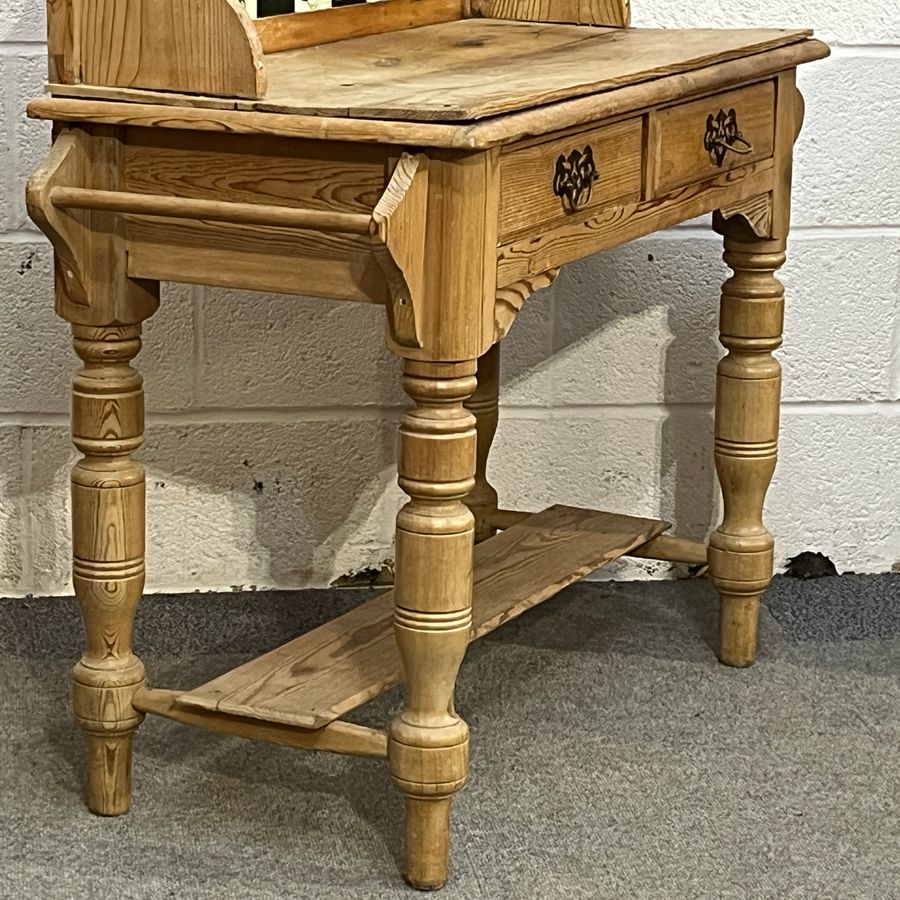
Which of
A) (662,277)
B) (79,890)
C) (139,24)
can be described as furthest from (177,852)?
(662,277)

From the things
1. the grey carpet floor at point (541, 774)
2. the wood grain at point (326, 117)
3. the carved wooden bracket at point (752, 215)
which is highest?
the wood grain at point (326, 117)

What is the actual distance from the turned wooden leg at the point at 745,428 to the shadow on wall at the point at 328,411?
32cm

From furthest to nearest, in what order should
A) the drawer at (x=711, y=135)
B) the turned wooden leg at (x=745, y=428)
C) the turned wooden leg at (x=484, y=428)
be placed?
the turned wooden leg at (x=484, y=428) → the turned wooden leg at (x=745, y=428) → the drawer at (x=711, y=135)

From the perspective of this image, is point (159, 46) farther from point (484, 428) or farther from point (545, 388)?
point (545, 388)

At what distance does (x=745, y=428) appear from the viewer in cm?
247

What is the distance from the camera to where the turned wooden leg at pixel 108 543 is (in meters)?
Result: 1.93

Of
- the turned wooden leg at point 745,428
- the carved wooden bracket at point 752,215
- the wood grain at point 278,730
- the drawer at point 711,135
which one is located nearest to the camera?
the wood grain at point 278,730

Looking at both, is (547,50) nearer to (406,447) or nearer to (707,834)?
(406,447)

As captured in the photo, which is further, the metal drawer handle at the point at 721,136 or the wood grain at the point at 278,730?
the metal drawer handle at the point at 721,136

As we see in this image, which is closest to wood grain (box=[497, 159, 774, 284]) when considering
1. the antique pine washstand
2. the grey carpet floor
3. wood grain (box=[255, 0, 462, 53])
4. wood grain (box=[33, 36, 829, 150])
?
the antique pine washstand

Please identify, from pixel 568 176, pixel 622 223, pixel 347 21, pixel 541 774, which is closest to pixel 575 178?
pixel 568 176

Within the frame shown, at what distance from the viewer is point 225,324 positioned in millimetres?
2686

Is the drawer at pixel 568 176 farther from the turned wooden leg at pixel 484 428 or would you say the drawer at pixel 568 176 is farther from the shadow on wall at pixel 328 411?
the shadow on wall at pixel 328 411

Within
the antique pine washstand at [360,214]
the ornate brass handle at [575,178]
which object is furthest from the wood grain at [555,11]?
the ornate brass handle at [575,178]
